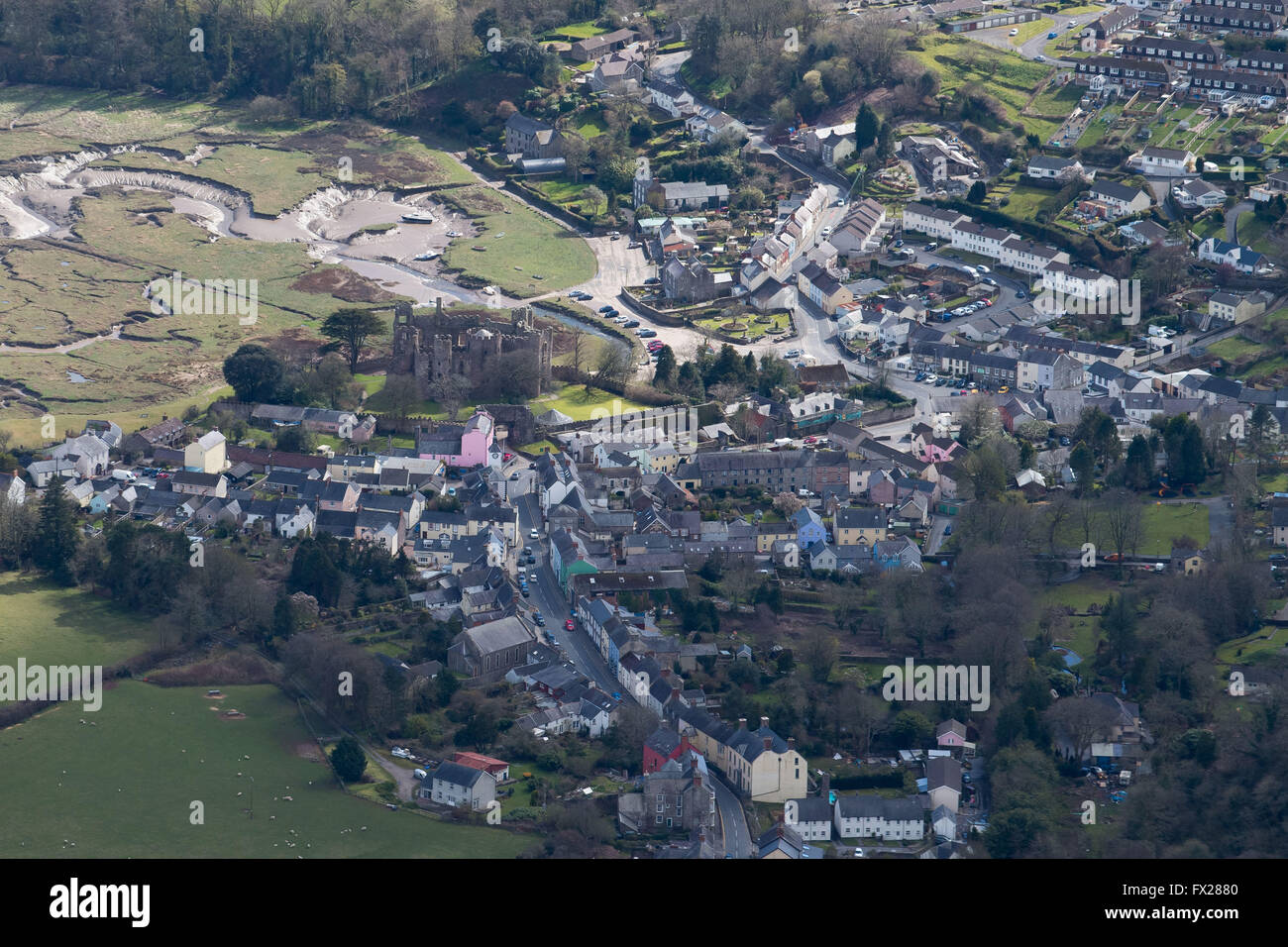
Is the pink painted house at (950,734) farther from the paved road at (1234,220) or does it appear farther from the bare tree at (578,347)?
the paved road at (1234,220)

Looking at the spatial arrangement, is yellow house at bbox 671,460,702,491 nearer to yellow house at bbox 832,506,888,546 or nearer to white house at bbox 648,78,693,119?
yellow house at bbox 832,506,888,546

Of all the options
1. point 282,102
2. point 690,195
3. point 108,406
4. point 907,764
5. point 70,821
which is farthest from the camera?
point 282,102

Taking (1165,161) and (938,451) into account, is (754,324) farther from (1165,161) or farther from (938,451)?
(1165,161)

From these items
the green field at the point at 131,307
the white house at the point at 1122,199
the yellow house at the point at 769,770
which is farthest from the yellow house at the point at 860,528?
the white house at the point at 1122,199

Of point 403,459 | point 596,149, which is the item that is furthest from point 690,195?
point 403,459

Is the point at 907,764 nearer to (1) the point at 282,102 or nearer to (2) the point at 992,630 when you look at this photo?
(2) the point at 992,630
